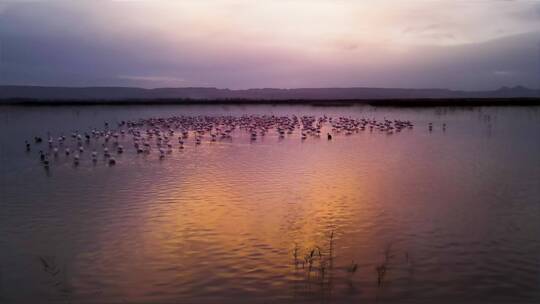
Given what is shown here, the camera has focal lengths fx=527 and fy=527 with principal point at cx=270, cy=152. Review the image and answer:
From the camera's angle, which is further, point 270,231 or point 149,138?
point 149,138

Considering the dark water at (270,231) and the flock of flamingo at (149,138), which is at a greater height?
the flock of flamingo at (149,138)

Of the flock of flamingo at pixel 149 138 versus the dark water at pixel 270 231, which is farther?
the flock of flamingo at pixel 149 138

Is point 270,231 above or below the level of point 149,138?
below

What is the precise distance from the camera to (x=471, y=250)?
845cm

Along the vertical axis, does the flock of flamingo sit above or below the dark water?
above

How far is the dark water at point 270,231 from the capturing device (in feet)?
23.0

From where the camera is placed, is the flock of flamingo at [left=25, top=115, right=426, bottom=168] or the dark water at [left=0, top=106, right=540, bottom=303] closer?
the dark water at [left=0, top=106, right=540, bottom=303]

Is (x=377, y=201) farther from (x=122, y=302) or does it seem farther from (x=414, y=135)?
(x=414, y=135)

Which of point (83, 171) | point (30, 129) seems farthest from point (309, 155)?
point (30, 129)

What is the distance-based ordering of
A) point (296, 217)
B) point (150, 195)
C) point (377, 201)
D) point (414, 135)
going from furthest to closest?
point (414, 135) → point (150, 195) → point (377, 201) → point (296, 217)

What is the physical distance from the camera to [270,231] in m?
9.55

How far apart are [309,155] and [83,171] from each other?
8485mm

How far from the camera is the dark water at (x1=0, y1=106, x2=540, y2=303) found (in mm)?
6996

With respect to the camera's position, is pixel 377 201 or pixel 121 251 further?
pixel 377 201
